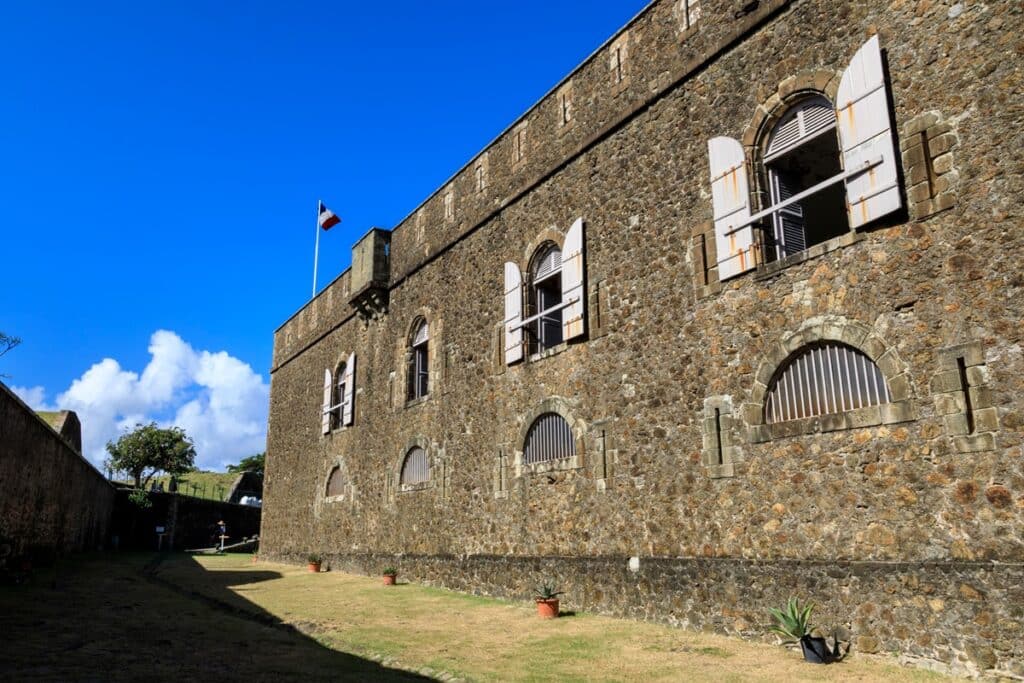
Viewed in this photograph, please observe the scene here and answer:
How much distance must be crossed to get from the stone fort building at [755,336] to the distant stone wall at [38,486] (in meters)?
7.33

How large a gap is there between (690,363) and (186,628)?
6.84 m

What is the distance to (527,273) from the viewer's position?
12.5 metres

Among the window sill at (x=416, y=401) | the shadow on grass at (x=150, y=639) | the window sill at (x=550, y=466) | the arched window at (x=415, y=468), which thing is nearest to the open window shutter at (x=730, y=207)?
the window sill at (x=550, y=466)

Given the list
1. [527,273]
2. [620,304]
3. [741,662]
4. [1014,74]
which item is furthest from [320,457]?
[1014,74]

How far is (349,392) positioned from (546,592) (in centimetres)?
1021

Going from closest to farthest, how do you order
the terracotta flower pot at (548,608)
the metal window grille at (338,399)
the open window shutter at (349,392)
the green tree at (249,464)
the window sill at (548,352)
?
1. the terracotta flower pot at (548,608)
2. the window sill at (548,352)
3. the open window shutter at (349,392)
4. the metal window grille at (338,399)
5. the green tree at (249,464)

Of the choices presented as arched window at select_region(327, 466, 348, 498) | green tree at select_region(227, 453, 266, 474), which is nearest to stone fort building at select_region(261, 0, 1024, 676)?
arched window at select_region(327, 466, 348, 498)

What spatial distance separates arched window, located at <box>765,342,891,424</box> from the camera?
700 cm

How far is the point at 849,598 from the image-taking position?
262 inches

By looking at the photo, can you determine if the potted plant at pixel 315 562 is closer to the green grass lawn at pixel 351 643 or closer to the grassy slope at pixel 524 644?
the green grass lawn at pixel 351 643

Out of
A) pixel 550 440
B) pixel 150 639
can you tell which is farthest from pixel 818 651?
pixel 150 639

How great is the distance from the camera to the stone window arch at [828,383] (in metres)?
6.76

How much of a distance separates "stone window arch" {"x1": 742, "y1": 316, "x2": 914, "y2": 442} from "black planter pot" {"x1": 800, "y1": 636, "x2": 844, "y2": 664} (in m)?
1.93

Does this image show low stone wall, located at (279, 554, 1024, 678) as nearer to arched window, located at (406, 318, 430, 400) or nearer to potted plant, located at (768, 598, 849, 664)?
potted plant, located at (768, 598, 849, 664)
